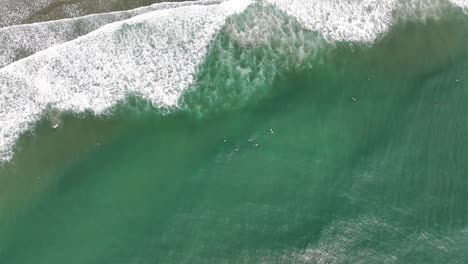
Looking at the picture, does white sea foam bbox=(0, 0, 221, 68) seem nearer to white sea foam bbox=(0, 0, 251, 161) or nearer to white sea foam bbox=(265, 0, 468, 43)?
white sea foam bbox=(0, 0, 251, 161)

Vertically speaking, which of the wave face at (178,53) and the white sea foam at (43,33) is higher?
the white sea foam at (43,33)

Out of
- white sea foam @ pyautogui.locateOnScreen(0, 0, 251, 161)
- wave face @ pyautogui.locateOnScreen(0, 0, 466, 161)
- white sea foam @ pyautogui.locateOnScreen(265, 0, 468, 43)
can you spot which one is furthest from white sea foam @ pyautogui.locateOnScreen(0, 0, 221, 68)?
white sea foam @ pyautogui.locateOnScreen(265, 0, 468, 43)

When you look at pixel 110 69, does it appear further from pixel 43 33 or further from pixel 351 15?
pixel 351 15

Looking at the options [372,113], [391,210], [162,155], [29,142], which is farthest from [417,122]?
[29,142]

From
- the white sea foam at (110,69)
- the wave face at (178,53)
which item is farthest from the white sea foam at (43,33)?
the white sea foam at (110,69)

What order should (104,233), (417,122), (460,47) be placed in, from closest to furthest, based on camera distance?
1. (104,233)
2. (417,122)
3. (460,47)

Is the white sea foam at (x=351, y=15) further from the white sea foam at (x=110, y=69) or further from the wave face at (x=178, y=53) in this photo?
the white sea foam at (x=110, y=69)

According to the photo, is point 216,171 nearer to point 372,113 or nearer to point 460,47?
point 372,113
